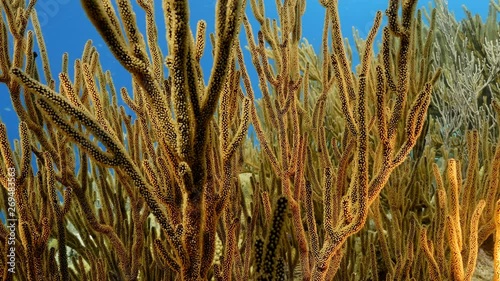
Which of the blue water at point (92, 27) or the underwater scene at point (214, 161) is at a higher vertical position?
the blue water at point (92, 27)

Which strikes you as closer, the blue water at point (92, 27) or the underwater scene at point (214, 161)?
the underwater scene at point (214, 161)

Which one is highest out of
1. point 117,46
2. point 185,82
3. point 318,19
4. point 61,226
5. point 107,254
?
point 318,19

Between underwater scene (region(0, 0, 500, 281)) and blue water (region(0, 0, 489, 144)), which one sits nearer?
underwater scene (region(0, 0, 500, 281))

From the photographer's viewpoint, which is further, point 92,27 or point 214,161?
point 92,27

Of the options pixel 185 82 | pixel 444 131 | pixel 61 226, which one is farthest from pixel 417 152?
pixel 185 82

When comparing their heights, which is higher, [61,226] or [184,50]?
[184,50]

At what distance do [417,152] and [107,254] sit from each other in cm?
262

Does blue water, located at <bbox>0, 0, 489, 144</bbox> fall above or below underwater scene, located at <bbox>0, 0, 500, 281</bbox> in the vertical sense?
above

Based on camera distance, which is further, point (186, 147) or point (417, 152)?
point (417, 152)

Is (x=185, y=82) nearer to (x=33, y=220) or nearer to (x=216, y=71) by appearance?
(x=216, y=71)

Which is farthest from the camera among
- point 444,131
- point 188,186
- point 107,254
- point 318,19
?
point 318,19

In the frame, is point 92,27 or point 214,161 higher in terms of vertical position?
point 92,27

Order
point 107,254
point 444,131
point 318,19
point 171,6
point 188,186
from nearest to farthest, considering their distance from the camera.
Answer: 1. point 171,6
2. point 188,186
3. point 107,254
4. point 444,131
5. point 318,19

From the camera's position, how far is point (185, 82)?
912mm
